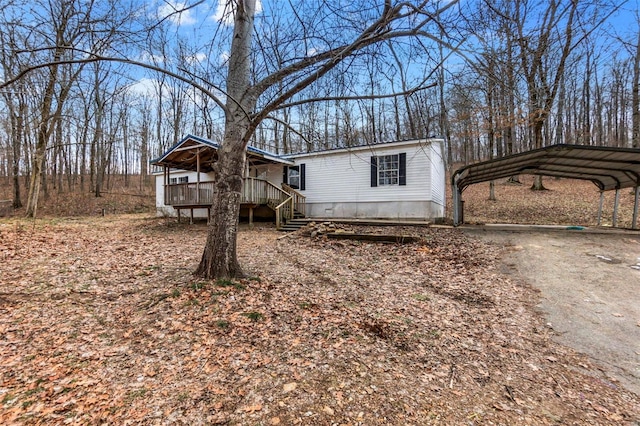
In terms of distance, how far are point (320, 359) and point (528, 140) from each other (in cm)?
3200

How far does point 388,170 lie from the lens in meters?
13.0

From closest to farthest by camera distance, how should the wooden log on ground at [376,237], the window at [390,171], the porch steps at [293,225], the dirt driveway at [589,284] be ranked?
the dirt driveway at [589,284] < the wooden log on ground at [376,237] < the porch steps at [293,225] < the window at [390,171]

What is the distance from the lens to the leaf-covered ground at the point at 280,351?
2.36 metres

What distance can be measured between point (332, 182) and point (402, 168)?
3577mm

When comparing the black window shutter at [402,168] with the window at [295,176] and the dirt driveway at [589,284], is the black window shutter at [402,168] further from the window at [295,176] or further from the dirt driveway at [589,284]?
the window at [295,176]

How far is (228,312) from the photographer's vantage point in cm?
410

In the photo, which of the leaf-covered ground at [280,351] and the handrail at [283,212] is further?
the handrail at [283,212]

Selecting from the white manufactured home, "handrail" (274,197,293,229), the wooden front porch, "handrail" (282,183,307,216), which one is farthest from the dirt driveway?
"handrail" (282,183,307,216)

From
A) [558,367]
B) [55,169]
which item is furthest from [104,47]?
[55,169]

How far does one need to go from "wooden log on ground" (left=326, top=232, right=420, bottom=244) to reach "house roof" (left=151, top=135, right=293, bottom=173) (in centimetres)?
494

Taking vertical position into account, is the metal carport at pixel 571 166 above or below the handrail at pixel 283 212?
above

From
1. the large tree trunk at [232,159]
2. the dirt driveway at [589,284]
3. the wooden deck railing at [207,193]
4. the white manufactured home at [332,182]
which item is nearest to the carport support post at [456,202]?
the white manufactured home at [332,182]

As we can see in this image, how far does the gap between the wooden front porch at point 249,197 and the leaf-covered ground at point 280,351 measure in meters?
6.48

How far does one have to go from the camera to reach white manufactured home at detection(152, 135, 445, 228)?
12398 millimetres
